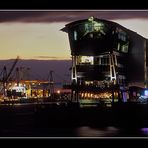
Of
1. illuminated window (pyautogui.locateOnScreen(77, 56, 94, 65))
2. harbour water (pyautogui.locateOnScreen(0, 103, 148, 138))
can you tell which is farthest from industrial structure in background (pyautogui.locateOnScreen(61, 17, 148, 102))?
harbour water (pyautogui.locateOnScreen(0, 103, 148, 138))

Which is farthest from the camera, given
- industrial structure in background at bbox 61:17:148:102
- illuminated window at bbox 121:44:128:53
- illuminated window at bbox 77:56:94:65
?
illuminated window at bbox 121:44:128:53

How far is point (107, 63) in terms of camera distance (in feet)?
51.1

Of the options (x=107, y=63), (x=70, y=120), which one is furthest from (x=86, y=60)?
(x=70, y=120)

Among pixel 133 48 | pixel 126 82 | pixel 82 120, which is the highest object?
pixel 133 48

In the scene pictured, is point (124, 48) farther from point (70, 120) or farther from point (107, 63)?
point (70, 120)

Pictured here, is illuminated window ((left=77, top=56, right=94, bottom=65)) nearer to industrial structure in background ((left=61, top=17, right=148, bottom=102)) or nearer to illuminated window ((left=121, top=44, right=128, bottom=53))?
industrial structure in background ((left=61, top=17, right=148, bottom=102))

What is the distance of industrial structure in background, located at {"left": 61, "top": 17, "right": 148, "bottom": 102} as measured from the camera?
1379 cm

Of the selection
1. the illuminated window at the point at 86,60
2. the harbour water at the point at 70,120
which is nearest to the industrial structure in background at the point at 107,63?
the illuminated window at the point at 86,60
